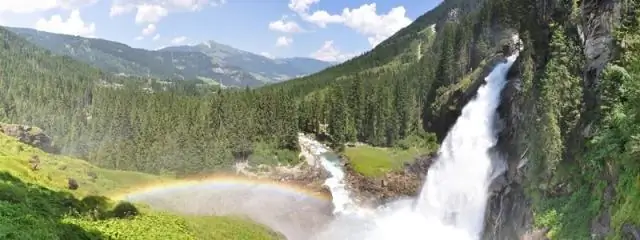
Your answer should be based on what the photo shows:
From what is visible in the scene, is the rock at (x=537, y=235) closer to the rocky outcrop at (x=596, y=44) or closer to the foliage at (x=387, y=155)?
the rocky outcrop at (x=596, y=44)

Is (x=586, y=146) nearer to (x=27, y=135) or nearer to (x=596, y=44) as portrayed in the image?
(x=596, y=44)

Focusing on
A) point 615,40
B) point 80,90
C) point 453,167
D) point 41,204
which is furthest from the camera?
point 80,90

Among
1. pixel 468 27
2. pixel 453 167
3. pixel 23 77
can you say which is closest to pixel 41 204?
pixel 453 167

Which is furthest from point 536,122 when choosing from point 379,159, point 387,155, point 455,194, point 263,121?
point 263,121

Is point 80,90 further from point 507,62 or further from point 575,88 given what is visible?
point 575,88

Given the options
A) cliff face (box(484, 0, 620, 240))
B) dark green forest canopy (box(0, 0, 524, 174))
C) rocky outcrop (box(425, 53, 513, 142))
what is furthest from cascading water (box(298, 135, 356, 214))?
cliff face (box(484, 0, 620, 240))

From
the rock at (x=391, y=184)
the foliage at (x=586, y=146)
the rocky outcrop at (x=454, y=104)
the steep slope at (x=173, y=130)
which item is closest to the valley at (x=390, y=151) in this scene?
the foliage at (x=586, y=146)

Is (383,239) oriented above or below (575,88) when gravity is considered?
below
